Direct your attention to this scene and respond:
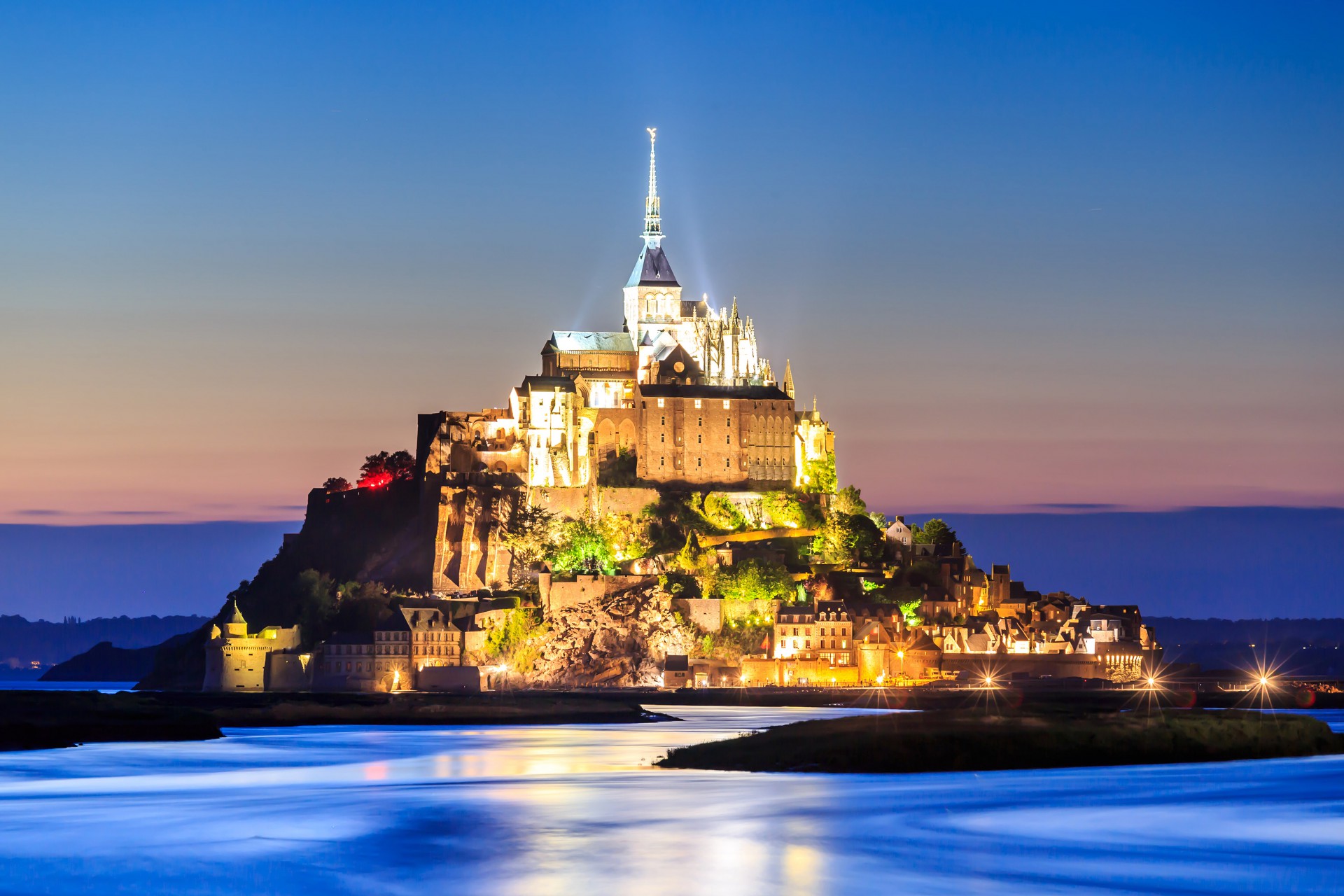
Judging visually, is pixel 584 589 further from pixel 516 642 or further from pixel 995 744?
pixel 995 744

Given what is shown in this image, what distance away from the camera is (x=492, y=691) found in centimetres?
9562

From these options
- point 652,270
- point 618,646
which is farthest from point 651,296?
point 618,646

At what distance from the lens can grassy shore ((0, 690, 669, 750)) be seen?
70.4 metres

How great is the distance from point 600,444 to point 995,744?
58412mm

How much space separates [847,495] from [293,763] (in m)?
60.1

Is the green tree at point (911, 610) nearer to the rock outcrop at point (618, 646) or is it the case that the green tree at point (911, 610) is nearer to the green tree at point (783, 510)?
the green tree at point (783, 510)

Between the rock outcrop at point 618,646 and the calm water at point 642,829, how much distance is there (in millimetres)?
36552

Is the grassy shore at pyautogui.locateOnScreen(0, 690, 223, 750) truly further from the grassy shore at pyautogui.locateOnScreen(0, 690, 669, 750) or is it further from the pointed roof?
the pointed roof

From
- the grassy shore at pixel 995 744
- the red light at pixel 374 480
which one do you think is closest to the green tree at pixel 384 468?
the red light at pixel 374 480

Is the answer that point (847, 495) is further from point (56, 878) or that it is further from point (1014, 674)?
point (56, 878)

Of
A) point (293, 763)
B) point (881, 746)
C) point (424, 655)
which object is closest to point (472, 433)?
point (424, 655)

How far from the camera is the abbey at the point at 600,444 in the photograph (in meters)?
106

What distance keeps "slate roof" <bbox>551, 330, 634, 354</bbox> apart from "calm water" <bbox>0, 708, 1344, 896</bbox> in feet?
194

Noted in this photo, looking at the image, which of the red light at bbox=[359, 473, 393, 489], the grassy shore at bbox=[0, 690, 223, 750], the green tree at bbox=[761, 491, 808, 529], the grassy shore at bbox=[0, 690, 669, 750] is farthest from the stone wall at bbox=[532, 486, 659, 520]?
the grassy shore at bbox=[0, 690, 223, 750]
